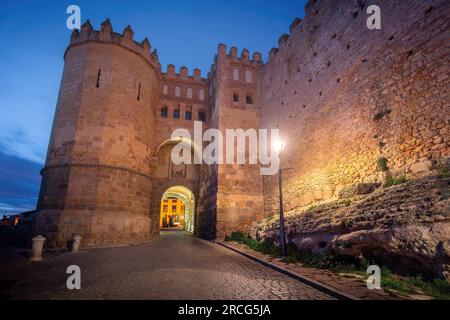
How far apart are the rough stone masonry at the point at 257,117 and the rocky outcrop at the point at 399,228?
0.18 metres

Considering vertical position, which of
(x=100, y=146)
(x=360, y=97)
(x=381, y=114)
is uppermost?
(x=360, y=97)

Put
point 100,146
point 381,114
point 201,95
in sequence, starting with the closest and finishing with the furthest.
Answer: point 381,114 → point 100,146 → point 201,95

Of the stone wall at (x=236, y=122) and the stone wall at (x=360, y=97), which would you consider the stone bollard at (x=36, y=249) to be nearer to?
the stone wall at (x=236, y=122)

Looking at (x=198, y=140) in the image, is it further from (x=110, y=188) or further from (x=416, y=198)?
(x=416, y=198)

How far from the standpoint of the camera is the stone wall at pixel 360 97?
6.08 metres

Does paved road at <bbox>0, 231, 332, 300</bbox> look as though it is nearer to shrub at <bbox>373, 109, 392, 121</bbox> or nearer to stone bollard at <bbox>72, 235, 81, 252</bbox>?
stone bollard at <bbox>72, 235, 81, 252</bbox>

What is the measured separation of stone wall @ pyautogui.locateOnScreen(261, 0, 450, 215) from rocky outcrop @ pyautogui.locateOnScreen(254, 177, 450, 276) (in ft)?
4.82

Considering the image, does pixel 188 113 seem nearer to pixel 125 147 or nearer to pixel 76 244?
pixel 125 147

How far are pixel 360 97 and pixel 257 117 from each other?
841cm

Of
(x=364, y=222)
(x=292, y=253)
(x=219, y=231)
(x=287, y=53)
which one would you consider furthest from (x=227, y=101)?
(x=364, y=222)

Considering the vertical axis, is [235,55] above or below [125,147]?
above

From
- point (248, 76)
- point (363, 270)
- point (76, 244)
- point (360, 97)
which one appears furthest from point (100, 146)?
point (363, 270)

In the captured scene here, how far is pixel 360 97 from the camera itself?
8.30m
